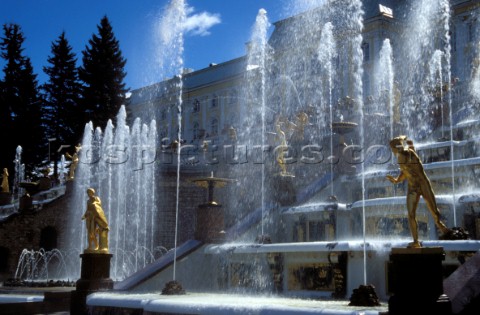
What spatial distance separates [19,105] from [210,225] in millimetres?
36247

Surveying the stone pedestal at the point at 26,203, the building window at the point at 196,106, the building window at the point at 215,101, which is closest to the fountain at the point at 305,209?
the stone pedestal at the point at 26,203

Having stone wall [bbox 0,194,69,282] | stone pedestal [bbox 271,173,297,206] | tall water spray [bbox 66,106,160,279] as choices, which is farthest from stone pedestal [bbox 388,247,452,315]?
stone wall [bbox 0,194,69,282]

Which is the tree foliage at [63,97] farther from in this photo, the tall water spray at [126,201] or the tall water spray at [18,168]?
the tall water spray at [126,201]

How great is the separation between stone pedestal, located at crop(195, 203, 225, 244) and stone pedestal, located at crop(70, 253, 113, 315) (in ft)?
8.78

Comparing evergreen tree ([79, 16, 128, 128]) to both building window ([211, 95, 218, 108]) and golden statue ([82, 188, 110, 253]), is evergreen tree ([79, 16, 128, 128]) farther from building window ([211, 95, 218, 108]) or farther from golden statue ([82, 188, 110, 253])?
golden statue ([82, 188, 110, 253])

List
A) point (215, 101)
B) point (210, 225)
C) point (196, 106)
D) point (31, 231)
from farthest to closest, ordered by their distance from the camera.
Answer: point (196, 106)
point (215, 101)
point (31, 231)
point (210, 225)

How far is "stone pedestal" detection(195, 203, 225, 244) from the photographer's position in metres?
15.8

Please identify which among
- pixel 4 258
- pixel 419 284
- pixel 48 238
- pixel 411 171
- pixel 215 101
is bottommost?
pixel 4 258

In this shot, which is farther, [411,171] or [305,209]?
[305,209]

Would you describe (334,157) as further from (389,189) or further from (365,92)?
(365,92)

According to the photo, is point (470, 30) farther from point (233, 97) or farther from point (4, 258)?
point (4, 258)

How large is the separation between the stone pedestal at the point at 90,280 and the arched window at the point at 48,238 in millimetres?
14261

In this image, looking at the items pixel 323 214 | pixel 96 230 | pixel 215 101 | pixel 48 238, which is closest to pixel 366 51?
pixel 215 101

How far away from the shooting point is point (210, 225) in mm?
15984
